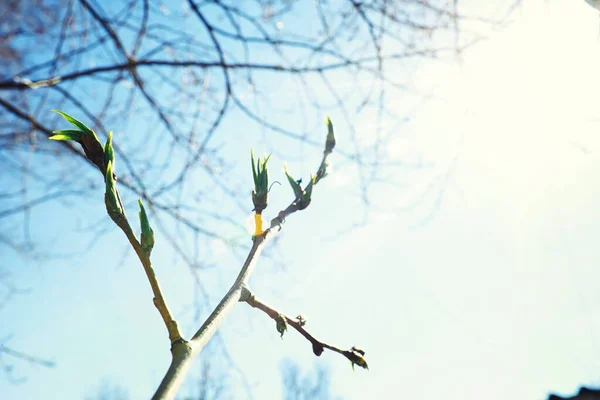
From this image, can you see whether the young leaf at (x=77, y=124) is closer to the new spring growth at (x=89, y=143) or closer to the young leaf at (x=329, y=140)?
the new spring growth at (x=89, y=143)

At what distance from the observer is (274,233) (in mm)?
809

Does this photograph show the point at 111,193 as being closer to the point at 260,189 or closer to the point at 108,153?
the point at 108,153

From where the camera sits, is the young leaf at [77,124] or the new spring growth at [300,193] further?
the new spring growth at [300,193]

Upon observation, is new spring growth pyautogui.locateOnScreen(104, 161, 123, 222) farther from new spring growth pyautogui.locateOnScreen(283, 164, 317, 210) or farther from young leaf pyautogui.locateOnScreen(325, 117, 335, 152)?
young leaf pyautogui.locateOnScreen(325, 117, 335, 152)

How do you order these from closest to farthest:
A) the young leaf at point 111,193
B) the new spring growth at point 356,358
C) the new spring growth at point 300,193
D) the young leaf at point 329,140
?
1. the young leaf at point 111,193
2. the new spring growth at point 356,358
3. the new spring growth at point 300,193
4. the young leaf at point 329,140

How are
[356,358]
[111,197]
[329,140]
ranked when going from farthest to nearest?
[329,140] → [356,358] → [111,197]

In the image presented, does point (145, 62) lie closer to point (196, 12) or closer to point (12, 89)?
point (196, 12)

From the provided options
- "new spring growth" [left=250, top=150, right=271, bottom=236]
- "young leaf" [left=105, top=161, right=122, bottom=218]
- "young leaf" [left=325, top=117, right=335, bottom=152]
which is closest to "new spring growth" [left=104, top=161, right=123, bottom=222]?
"young leaf" [left=105, top=161, right=122, bottom=218]

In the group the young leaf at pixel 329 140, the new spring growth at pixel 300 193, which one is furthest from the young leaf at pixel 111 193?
the young leaf at pixel 329 140

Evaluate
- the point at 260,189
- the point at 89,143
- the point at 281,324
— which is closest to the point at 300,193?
the point at 260,189

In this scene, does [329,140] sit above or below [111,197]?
above

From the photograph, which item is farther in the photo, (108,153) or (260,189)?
(260,189)

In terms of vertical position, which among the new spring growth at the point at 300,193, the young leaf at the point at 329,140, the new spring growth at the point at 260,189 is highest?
the young leaf at the point at 329,140

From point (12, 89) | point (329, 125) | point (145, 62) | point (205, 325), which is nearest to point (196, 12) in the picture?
point (145, 62)
